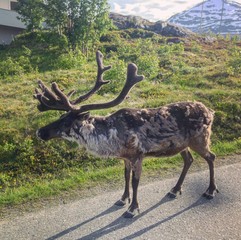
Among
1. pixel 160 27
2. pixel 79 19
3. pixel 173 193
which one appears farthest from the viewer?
pixel 160 27

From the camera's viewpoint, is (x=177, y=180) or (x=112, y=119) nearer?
(x=112, y=119)

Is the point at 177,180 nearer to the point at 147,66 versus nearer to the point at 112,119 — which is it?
the point at 112,119

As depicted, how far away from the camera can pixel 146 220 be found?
5117 mm

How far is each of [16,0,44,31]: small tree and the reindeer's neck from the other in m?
22.9

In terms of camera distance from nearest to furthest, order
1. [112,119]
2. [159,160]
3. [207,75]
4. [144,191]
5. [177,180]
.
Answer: [112,119] < [144,191] < [177,180] < [159,160] < [207,75]

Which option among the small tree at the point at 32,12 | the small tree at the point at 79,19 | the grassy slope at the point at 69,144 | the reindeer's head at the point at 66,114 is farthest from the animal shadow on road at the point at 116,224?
the small tree at the point at 32,12

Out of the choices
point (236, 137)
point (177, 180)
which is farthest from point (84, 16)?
point (177, 180)

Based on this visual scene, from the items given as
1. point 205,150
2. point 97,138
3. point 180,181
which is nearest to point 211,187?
point 180,181

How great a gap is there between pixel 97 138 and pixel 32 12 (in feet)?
81.8

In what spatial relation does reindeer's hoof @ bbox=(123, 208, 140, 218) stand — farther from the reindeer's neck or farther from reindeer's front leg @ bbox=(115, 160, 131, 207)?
the reindeer's neck

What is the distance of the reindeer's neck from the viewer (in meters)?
5.21

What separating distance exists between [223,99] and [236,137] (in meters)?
1.99

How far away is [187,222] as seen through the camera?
198 inches

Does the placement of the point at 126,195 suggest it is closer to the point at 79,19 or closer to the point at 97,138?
the point at 97,138
